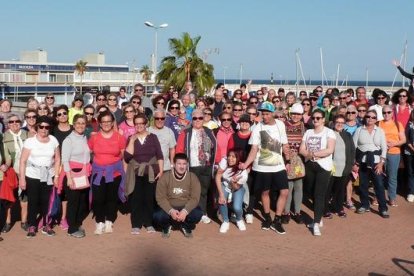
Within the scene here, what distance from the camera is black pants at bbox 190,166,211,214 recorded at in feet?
25.1

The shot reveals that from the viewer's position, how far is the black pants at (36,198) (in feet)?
22.6

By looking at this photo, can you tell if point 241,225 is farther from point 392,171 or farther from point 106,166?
point 392,171

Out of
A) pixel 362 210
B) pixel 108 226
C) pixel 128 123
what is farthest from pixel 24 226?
pixel 362 210

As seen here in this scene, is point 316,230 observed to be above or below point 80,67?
below

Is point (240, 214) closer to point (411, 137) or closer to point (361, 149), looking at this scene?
point (361, 149)

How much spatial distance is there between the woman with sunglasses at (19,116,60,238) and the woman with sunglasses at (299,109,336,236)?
3719mm

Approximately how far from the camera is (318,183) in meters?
7.33

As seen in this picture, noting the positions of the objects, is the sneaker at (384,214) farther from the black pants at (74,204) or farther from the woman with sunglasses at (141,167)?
the black pants at (74,204)

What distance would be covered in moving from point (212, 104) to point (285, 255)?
471 centimetres

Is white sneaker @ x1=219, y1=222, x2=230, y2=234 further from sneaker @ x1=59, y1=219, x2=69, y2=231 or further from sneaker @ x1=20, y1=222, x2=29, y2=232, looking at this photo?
sneaker @ x1=20, y1=222, x2=29, y2=232

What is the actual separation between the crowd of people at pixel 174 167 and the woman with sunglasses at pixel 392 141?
0.39 meters

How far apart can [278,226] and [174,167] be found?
1.88 metres

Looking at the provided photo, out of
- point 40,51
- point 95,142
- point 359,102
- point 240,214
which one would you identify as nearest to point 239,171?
point 240,214

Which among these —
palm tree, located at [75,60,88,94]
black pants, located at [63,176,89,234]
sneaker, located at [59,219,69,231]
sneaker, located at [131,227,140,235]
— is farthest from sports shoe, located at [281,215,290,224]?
palm tree, located at [75,60,88,94]
